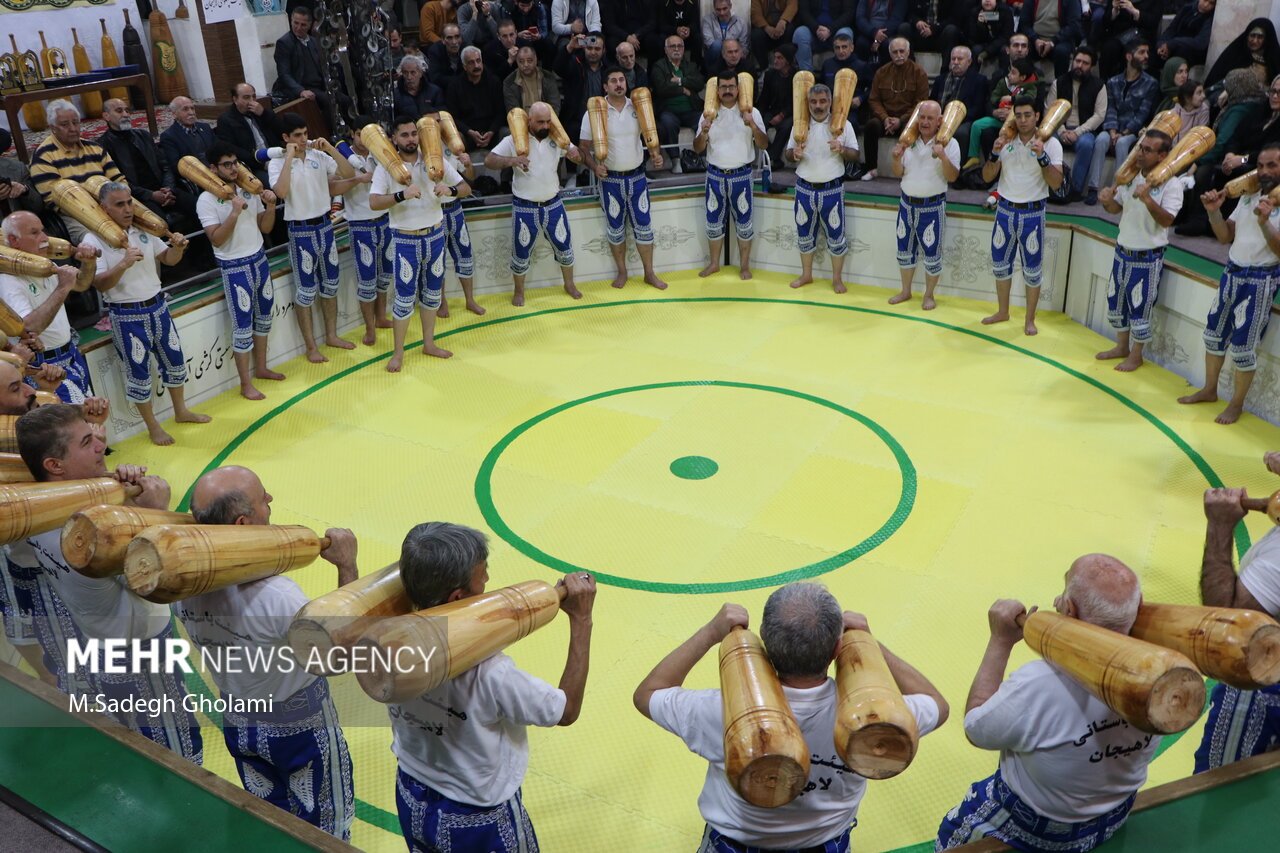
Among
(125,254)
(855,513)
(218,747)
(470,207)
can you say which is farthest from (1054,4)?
(218,747)

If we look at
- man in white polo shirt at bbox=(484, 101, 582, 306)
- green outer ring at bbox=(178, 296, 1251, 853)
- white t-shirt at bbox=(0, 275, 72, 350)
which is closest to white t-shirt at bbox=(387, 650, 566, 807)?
green outer ring at bbox=(178, 296, 1251, 853)

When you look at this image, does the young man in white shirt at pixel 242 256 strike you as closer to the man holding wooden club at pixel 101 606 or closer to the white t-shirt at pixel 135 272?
the white t-shirt at pixel 135 272

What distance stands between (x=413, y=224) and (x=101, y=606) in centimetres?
472

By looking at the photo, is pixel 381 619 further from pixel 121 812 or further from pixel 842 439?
pixel 842 439

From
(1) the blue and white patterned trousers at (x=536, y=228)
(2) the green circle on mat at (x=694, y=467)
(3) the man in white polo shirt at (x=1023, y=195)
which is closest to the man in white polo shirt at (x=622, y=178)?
(1) the blue and white patterned trousers at (x=536, y=228)

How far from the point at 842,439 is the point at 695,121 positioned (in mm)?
5481

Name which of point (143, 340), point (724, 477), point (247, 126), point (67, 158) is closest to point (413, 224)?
point (247, 126)

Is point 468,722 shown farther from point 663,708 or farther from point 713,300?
point 713,300

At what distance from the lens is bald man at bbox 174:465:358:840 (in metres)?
2.80

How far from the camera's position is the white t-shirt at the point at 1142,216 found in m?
6.59

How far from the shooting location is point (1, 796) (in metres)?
2.51

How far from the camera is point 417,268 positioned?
7.65 metres

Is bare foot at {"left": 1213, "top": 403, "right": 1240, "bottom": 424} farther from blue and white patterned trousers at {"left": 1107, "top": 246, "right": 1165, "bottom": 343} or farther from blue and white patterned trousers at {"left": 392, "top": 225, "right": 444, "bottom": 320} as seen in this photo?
blue and white patterned trousers at {"left": 392, "top": 225, "right": 444, "bottom": 320}

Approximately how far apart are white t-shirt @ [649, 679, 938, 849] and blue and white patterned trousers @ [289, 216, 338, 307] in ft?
20.1
